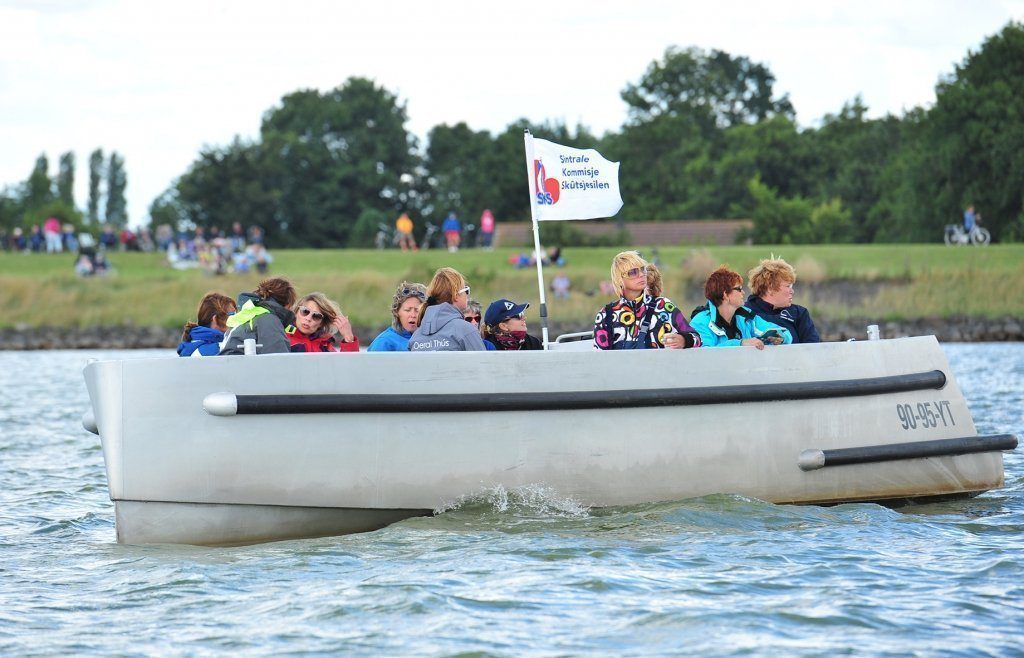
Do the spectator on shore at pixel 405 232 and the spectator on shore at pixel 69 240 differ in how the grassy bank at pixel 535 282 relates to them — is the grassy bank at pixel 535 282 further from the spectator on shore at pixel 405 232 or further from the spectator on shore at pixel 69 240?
the spectator on shore at pixel 69 240

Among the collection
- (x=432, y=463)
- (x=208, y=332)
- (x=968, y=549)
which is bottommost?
(x=968, y=549)

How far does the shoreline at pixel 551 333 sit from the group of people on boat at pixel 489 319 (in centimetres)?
2419

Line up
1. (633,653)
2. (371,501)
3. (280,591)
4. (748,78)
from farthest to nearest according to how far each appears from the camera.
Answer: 1. (748,78)
2. (371,501)
3. (280,591)
4. (633,653)

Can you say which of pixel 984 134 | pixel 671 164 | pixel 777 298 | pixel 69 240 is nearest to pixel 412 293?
pixel 777 298

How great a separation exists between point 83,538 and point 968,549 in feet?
16.5

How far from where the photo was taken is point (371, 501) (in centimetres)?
761

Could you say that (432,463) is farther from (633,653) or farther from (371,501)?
(633,653)

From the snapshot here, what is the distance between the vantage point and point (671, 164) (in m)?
75.4

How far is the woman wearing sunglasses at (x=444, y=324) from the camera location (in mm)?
7957

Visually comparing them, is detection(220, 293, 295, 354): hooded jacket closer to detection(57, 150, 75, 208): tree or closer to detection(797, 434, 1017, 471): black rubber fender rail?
detection(797, 434, 1017, 471): black rubber fender rail

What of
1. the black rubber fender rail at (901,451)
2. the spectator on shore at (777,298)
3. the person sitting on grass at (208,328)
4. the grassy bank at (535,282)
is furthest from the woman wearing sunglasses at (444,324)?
the grassy bank at (535,282)

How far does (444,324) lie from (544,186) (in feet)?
5.75

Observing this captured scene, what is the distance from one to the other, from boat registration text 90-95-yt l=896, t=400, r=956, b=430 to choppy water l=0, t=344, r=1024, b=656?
1.73 feet

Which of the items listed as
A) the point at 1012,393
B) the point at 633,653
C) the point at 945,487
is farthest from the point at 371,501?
the point at 1012,393
